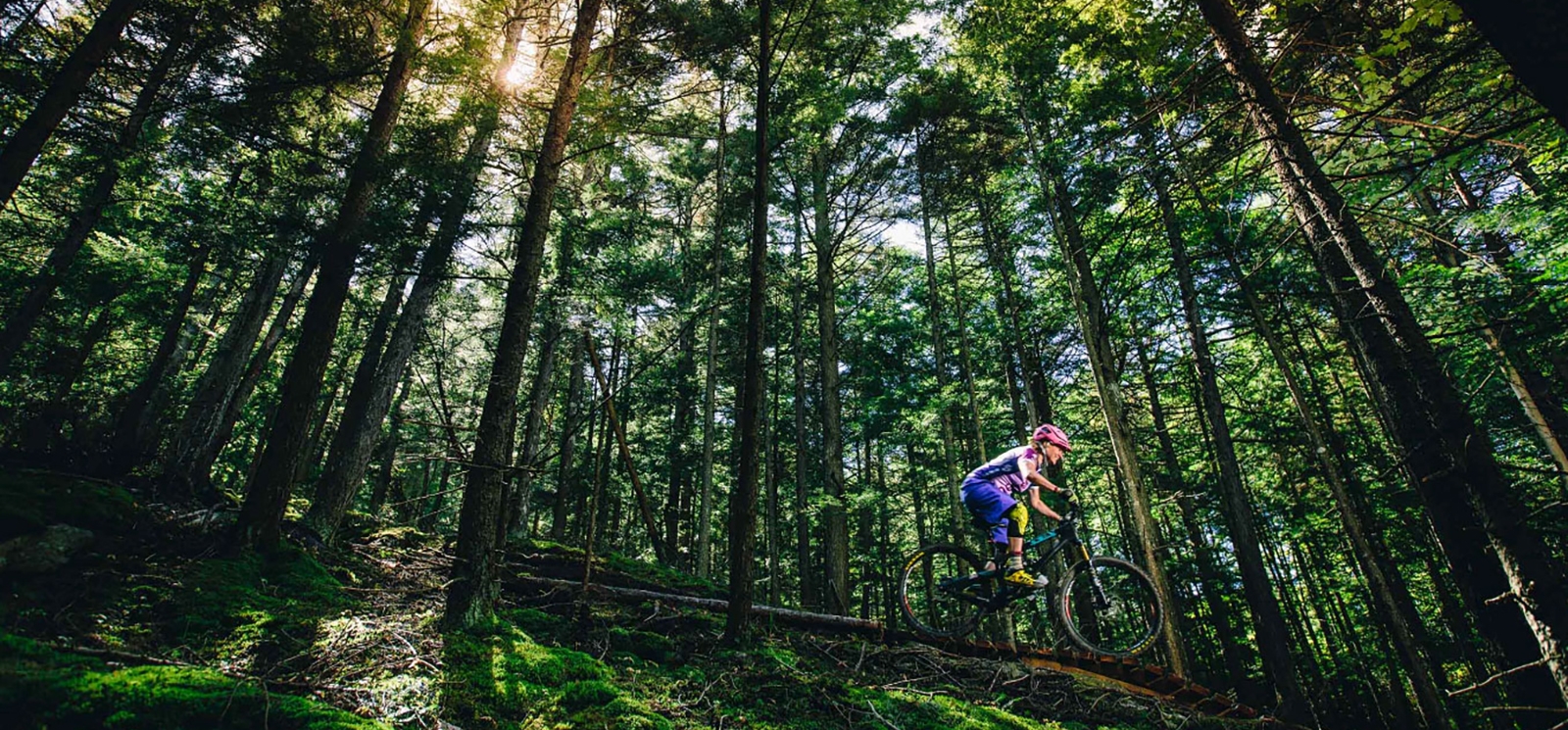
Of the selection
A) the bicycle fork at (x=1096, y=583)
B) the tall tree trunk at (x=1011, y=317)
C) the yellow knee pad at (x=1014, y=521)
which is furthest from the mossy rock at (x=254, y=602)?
→ the tall tree trunk at (x=1011, y=317)

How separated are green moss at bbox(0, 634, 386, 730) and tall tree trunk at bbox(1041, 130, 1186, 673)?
7223 mm

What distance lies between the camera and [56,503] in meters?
4.77

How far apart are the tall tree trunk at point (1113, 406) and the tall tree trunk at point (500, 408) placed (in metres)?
6.82

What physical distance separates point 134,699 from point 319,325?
17.8 ft

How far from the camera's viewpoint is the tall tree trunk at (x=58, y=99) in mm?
5625

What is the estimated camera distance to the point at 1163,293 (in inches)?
499

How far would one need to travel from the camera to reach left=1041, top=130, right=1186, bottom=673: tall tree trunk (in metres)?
6.64

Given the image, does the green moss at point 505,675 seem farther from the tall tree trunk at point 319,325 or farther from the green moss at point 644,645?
the tall tree trunk at point 319,325

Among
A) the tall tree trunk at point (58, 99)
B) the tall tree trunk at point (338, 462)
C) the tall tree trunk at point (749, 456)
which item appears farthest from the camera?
the tall tree trunk at point (338, 462)

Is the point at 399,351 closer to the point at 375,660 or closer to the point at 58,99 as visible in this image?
the point at 58,99

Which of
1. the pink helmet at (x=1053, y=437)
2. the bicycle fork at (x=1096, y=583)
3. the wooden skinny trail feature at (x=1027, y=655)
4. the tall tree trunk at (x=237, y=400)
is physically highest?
the tall tree trunk at (x=237, y=400)

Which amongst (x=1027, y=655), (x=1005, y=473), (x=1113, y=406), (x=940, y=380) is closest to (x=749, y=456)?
(x=1005, y=473)

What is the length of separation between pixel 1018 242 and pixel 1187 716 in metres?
11.3

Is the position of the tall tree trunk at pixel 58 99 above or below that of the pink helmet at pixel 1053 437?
above
